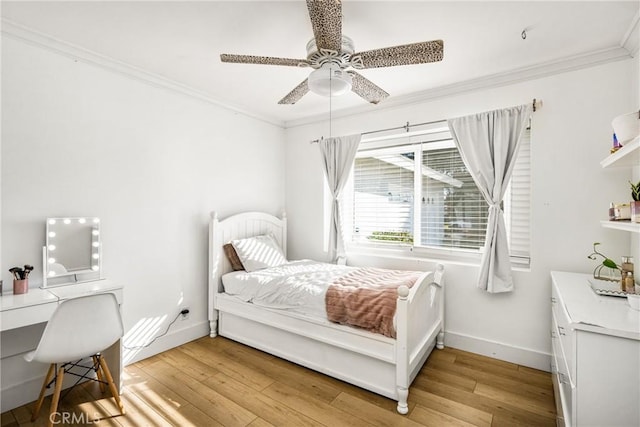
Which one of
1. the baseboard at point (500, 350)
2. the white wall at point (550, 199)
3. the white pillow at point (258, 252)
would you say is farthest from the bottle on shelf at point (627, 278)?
the white pillow at point (258, 252)

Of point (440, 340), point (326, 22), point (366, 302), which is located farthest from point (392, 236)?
point (326, 22)

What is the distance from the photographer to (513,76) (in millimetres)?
2592

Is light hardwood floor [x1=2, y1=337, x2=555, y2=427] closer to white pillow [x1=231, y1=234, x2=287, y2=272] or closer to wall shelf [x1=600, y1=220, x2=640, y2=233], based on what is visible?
white pillow [x1=231, y1=234, x2=287, y2=272]

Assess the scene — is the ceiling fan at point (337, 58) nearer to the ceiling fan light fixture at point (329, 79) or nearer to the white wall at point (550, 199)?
the ceiling fan light fixture at point (329, 79)

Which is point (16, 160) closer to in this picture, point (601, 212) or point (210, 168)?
point (210, 168)

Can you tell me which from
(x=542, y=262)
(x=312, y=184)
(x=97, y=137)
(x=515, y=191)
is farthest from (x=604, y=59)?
(x=97, y=137)

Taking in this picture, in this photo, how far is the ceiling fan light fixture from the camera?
1.85 metres

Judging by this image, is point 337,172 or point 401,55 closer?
point 401,55

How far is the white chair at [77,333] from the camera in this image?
1705 millimetres

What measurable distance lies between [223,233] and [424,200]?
7.35 feet

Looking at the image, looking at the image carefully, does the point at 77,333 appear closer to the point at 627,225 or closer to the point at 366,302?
the point at 366,302

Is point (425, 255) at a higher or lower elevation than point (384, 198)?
lower

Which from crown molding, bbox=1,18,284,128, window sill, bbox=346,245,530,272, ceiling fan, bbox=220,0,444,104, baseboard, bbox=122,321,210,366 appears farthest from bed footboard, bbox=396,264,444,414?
crown molding, bbox=1,18,284,128

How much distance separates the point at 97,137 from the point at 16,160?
533 millimetres
